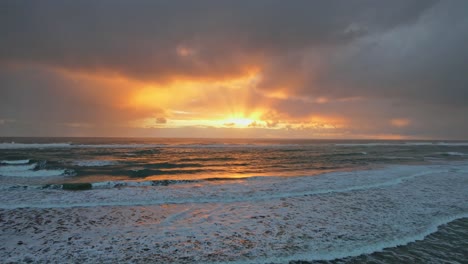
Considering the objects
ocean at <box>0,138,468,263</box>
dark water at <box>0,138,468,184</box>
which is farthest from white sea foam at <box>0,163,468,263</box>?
dark water at <box>0,138,468,184</box>

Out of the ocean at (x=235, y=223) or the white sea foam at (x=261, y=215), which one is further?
the white sea foam at (x=261, y=215)

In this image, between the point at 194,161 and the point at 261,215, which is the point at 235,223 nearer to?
the point at 261,215

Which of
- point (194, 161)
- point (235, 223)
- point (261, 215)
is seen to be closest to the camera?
point (235, 223)

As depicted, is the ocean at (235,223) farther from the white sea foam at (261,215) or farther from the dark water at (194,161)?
the dark water at (194,161)

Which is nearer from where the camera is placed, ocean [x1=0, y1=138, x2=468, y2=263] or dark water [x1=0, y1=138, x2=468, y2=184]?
ocean [x1=0, y1=138, x2=468, y2=263]

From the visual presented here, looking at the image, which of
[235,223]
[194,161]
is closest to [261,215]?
[235,223]

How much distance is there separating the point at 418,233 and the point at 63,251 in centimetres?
1138

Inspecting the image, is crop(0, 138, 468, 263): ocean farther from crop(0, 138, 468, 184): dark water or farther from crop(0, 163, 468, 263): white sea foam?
crop(0, 138, 468, 184): dark water

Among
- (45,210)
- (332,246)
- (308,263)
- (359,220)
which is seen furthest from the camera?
(45,210)

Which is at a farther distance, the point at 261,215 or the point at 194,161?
the point at 194,161

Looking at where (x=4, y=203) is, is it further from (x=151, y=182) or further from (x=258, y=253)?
(x=258, y=253)

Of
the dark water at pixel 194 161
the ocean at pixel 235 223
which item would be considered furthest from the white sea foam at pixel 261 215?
the dark water at pixel 194 161

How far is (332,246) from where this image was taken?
7.63 m

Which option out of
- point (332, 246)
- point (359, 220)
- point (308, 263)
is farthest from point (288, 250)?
point (359, 220)
